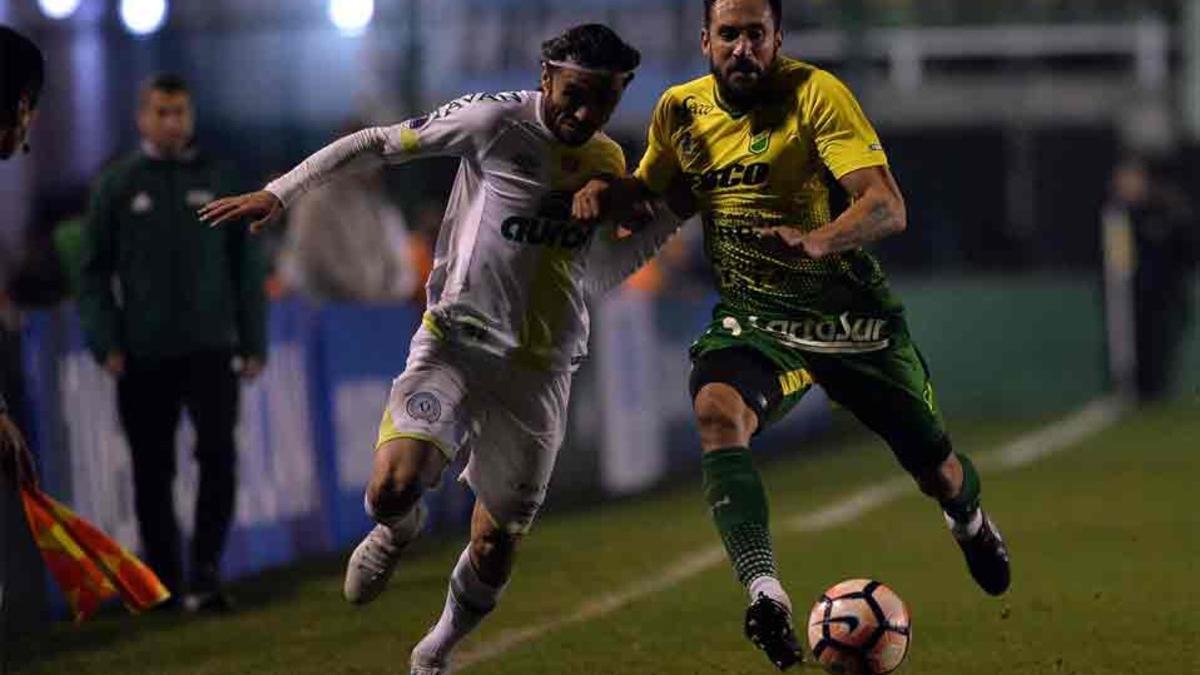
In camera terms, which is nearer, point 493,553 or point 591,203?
point 591,203

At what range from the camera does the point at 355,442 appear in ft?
45.8

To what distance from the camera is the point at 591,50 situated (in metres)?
7.87

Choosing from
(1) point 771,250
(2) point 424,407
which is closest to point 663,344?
(1) point 771,250

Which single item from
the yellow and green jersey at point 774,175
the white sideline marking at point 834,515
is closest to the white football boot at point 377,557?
the white sideline marking at point 834,515

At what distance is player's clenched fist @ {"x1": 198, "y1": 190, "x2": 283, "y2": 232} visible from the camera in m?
7.66

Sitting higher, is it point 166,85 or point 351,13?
point 166,85

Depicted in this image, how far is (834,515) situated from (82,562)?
7076 mm

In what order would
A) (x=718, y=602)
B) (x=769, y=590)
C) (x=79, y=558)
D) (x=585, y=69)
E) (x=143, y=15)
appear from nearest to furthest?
1. (x=769, y=590)
2. (x=585, y=69)
3. (x=79, y=558)
4. (x=718, y=602)
5. (x=143, y=15)

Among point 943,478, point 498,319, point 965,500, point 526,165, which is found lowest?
point 965,500

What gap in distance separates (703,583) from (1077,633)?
7.60ft

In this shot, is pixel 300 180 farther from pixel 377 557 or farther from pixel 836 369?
pixel 836 369

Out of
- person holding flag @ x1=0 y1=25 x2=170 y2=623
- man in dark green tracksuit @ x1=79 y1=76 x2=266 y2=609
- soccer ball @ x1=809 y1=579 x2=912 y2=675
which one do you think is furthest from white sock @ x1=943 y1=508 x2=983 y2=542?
man in dark green tracksuit @ x1=79 y1=76 x2=266 y2=609

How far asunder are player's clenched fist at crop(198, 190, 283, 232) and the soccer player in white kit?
469mm

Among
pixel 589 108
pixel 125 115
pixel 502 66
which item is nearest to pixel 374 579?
pixel 589 108
